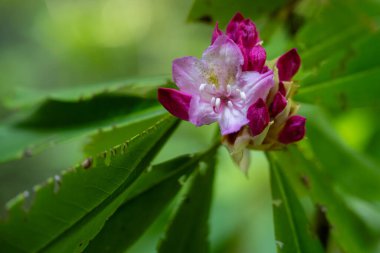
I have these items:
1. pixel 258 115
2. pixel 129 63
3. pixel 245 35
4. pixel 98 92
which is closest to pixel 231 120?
pixel 258 115

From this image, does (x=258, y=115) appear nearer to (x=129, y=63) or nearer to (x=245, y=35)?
(x=245, y=35)

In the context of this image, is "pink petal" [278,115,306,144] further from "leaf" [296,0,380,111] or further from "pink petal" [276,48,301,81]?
"leaf" [296,0,380,111]

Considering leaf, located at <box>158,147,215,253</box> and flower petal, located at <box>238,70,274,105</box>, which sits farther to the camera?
leaf, located at <box>158,147,215,253</box>

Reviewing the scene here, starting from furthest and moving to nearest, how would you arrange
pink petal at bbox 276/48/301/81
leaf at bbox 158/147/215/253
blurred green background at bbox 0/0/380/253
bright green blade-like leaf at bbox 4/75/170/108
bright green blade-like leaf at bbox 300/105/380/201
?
blurred green background at bbox 0/0/380/253, bright green blade-like leaf at bbox 300/105/380/201, bright green blade-like leaf at bbox 4/75/170/108, leaf at bbox 158/147/215/253, pink petal at bbox 276/48/301/81

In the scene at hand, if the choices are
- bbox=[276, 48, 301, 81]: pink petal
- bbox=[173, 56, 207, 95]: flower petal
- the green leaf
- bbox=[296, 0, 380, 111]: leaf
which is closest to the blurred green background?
the green leaf

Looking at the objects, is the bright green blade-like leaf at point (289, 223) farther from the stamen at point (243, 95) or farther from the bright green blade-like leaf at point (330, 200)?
the stamen at point (243, 95)

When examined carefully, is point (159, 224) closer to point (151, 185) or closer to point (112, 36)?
point (151, 185)

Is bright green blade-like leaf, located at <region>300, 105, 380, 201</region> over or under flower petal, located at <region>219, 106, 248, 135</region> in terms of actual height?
under
